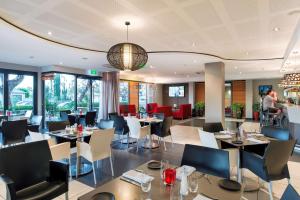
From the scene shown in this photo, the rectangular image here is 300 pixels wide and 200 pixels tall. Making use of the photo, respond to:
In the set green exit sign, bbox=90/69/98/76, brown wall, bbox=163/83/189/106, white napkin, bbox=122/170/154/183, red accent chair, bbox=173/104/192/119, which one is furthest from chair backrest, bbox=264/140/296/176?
brown wall, bbox=163/83/189/106

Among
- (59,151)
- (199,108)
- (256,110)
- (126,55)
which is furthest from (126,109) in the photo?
(256,110)

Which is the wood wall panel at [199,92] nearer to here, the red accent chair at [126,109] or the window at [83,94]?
the red accent chair at [126,109]

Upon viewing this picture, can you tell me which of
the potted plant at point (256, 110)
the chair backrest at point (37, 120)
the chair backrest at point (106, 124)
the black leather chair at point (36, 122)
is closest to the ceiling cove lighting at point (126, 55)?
the chair backrest at point (106, 124)

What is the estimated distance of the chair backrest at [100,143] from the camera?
10.2ft

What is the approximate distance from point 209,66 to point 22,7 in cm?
594

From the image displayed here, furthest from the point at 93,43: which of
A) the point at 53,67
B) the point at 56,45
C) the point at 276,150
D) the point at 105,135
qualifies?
the point at 276,150

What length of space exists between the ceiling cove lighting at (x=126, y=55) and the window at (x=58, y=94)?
591 centimetres

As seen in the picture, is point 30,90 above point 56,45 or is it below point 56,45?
below

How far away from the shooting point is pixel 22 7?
2.86 metres

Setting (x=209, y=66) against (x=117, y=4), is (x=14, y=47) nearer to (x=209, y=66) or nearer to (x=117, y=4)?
(x=117, y=4)

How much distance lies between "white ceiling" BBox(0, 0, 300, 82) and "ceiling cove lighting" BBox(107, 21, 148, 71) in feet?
1.94

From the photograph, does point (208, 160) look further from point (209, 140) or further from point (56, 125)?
point (56, 125)

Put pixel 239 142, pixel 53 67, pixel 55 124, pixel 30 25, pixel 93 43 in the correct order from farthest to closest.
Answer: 1. pixel 53 67
2. pixel 93 43
3. pixel 55 124
4. pixel 30 25
5. pixel 239 142

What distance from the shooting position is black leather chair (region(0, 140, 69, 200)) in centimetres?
211
